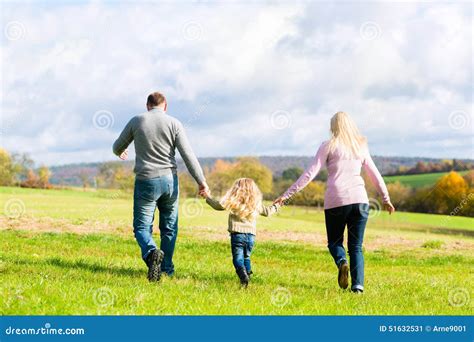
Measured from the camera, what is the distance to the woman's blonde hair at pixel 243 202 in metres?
8.91

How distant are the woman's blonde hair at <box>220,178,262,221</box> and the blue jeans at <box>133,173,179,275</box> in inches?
29.9

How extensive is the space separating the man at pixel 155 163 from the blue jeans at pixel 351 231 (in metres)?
1.79

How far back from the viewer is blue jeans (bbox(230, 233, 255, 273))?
8812mm

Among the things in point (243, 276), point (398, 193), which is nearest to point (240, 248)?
point (243, 276)

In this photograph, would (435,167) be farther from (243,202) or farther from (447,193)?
(243,202)

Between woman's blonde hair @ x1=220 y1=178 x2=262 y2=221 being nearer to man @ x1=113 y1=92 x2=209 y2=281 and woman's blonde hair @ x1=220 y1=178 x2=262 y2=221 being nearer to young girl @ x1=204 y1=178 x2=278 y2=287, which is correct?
young girl @ x1=204 y1=178 x2=278 y2=287

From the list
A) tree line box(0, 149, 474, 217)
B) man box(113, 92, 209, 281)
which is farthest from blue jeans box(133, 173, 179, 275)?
tree line box(0, 149, 474, 217)

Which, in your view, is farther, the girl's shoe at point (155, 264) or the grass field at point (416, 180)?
the grass field at point (416, 180)

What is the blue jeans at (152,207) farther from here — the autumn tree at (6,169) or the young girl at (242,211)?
the autumn tree at (6,169)

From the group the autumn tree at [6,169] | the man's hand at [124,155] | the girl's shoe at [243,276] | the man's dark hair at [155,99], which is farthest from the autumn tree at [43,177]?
the girl's shoe at [243,276]

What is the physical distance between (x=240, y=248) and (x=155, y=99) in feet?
7.72

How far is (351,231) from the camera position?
8445 millimetres

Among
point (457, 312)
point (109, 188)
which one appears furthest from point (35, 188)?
point (457, 312)
